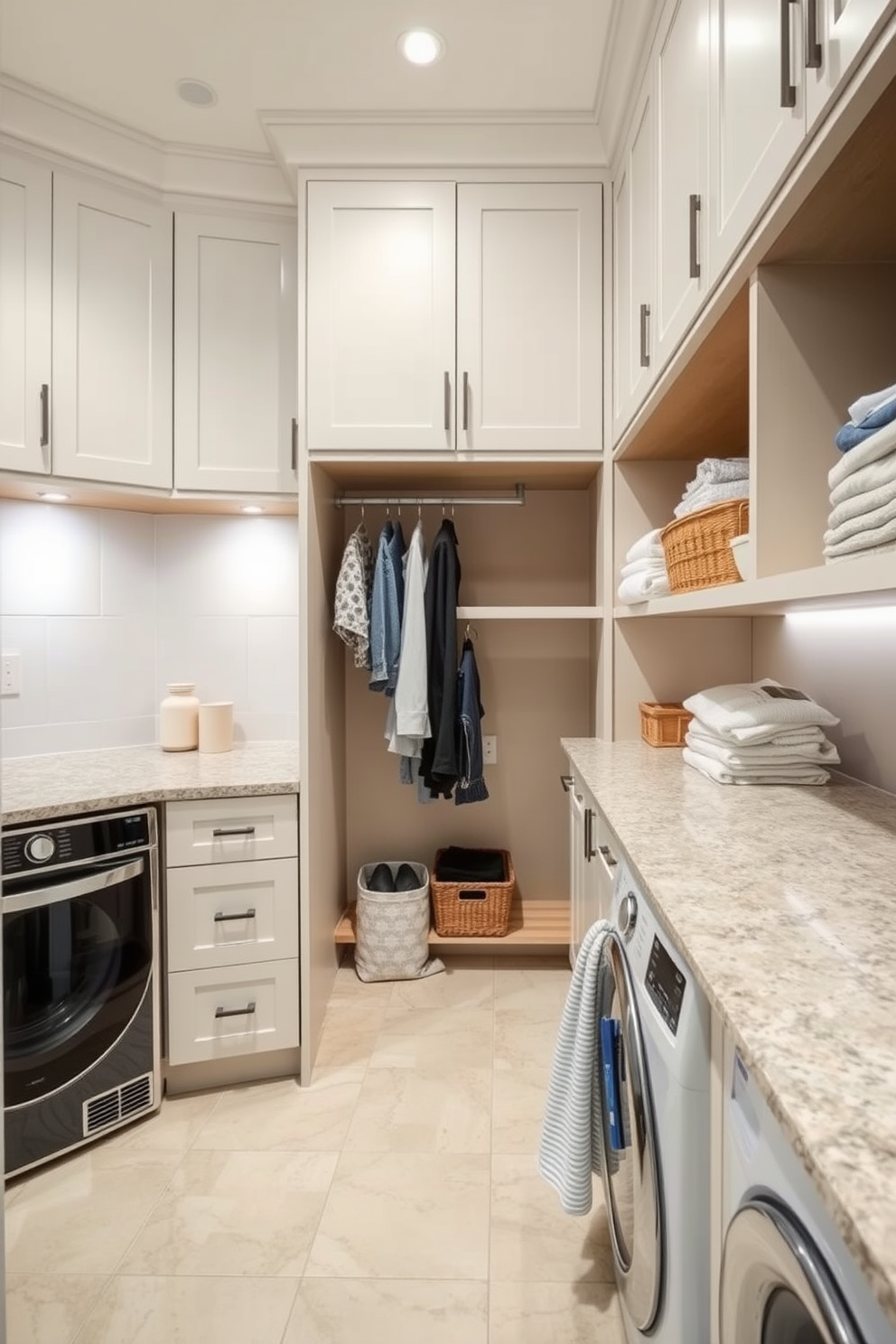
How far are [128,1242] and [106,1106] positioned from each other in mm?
352

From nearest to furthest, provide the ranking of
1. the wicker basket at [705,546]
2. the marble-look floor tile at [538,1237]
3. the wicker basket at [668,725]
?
the wicker basket at [705,546] → the marble-look floor tile at [538,1237] → the wicker basket at [668,725]

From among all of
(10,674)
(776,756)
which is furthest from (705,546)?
(10,674)

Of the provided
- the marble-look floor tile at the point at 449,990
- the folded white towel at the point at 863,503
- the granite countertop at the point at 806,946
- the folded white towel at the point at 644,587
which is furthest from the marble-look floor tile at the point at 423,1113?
the folded white towel at the point at 863,503

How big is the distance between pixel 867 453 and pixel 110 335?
78.0 inches

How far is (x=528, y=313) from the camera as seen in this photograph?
191cm

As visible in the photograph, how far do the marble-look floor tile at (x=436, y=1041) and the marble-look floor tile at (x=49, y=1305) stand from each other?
799 millimetres

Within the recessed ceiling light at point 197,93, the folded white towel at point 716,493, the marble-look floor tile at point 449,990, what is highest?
the recessed ceiling light at point 197,93

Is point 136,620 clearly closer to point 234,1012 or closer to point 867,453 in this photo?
point 234,1012

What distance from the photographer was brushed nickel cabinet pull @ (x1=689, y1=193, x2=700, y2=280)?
1.15 metres

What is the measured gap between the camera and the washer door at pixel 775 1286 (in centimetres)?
44

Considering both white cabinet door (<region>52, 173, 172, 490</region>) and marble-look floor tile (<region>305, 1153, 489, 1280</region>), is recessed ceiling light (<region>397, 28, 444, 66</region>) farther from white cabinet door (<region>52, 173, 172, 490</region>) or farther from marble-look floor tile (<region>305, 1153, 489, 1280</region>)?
marble-look floor tile (<region>305, 1153, 489, 1280</region>)

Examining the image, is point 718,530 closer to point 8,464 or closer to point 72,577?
point 8,464

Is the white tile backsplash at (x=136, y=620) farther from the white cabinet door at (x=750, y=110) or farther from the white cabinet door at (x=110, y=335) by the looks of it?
the white cabinet door at (x=750, y=110)

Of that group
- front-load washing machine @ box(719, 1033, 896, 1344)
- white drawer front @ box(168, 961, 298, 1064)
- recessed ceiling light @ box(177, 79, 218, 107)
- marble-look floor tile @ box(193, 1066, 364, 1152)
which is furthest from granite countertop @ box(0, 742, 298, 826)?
recessed ceiling light @ box(177, 79, 218, 107)
